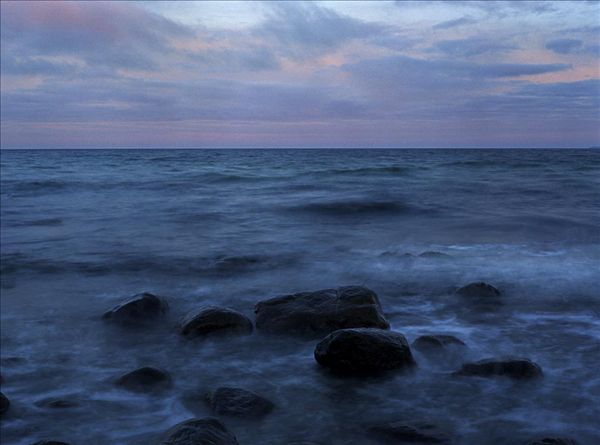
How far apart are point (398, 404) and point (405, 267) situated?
15.0 ft

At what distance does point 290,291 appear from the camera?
7.43 metres

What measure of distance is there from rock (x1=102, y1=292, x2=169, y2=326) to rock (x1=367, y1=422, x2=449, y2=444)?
122 inches

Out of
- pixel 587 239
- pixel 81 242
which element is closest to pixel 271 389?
pixel 81 242

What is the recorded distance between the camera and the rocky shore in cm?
365

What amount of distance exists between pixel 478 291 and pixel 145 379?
4.14 m

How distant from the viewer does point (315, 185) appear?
2756 cm

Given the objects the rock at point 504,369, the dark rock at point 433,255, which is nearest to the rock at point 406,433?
the rock at point 504,369

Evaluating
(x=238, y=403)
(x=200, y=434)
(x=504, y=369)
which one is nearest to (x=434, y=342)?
(x=504, y=369)


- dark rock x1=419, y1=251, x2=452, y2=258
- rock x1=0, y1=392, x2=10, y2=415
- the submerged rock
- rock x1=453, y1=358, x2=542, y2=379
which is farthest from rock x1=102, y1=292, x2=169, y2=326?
dark rock x1=419, y1=251, x2=452, y2=258

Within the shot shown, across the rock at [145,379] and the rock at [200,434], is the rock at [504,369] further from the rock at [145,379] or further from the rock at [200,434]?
the rock at [145,379]

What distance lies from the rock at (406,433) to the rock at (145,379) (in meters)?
1.69

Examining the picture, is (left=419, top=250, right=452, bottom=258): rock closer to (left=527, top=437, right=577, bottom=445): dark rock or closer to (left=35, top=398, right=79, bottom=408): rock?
(left=527, top=437, right=577, bottom=445): dark rock

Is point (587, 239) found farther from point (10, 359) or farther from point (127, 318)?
point (10, 359)

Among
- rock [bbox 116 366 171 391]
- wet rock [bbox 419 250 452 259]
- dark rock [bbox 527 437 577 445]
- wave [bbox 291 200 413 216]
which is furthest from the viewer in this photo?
wave [bbox 291 200 413 216]
